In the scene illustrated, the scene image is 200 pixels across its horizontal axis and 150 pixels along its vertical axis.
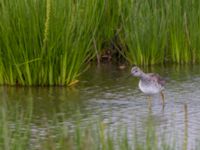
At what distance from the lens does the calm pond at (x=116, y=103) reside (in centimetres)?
853

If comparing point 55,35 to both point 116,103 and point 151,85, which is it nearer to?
point 116,103

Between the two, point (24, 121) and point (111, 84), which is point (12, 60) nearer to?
point (111, 84)

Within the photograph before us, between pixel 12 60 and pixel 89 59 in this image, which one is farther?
pixel 89 59

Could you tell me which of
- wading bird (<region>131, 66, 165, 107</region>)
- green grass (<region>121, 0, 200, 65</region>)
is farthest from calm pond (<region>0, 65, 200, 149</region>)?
green grass (<region>121, 0, 200, 65</region>)

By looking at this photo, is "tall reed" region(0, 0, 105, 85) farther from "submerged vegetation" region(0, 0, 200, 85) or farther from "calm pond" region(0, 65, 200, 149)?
"calm pond" region(0, 65, 200, 149)

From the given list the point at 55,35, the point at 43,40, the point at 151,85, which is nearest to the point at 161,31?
the point at 55,35

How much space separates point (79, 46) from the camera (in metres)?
10.9

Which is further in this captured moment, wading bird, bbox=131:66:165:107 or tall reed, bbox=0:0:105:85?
tall reed, bbox=0:0:105:85

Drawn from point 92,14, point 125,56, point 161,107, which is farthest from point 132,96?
point 125,56

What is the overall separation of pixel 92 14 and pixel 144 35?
4.53 feet

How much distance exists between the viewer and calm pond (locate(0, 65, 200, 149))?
Answer: 8.53 m

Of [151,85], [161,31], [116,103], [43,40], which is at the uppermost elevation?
[43,40]

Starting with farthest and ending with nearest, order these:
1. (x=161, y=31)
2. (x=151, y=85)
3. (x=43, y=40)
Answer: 1. (x=161, y=31)
2. (x=43, y=40)
3. (x=151, y=85)

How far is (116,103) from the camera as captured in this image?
9906 millimetres
